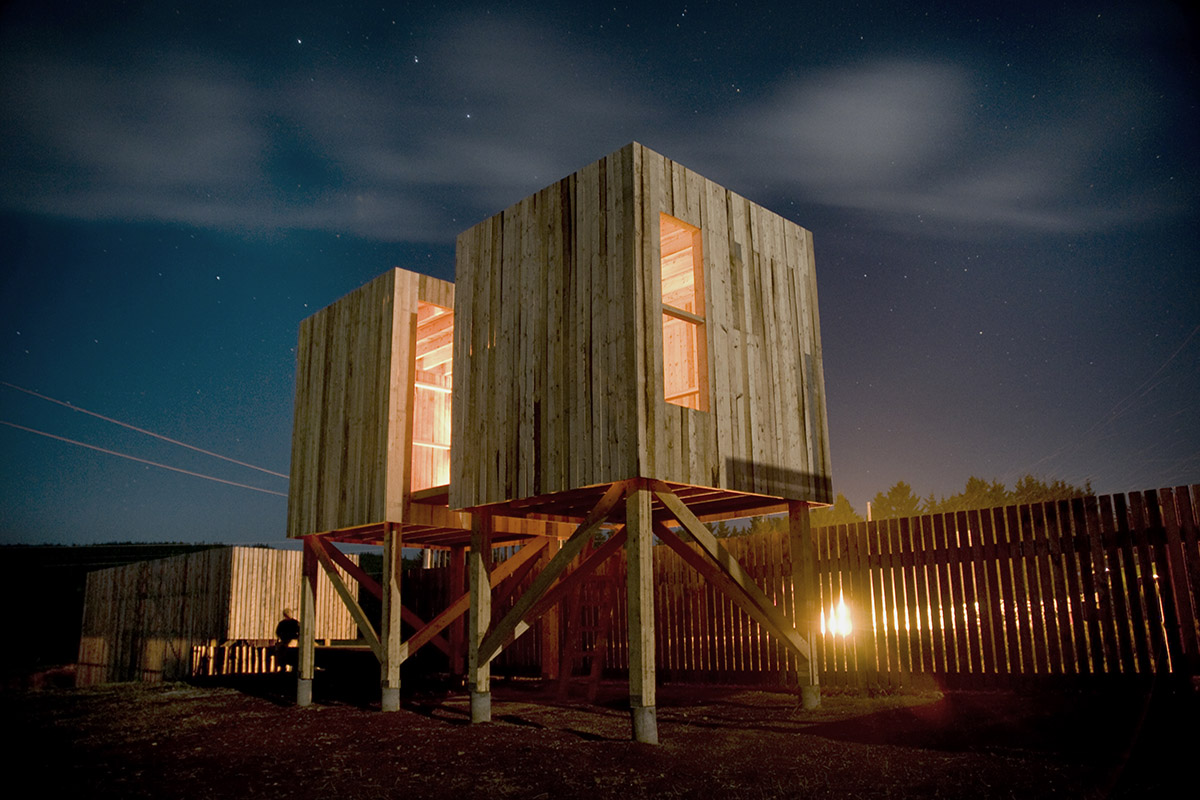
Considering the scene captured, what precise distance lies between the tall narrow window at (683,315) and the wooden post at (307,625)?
7.13 meters

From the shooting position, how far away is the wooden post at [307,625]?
13.4 m

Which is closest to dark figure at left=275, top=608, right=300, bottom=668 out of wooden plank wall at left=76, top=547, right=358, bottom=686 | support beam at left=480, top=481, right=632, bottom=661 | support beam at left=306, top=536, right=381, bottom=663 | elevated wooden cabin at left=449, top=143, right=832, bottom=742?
support beam at left=306, top=536, right=381, bottom=663

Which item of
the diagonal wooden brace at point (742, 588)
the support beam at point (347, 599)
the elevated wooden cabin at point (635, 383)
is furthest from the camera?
the support beam at point (347, 599)

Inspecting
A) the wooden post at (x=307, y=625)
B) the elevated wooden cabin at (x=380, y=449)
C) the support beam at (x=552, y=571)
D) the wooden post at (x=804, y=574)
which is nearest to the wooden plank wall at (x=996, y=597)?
the wooden post at (x=804, y=574)

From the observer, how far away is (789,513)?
11.2 m

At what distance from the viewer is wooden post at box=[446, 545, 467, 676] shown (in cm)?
1524

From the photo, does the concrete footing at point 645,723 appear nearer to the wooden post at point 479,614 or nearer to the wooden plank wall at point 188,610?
the wooden post at point 479,614

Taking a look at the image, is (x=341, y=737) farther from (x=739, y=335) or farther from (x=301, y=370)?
(x=301, y=370)

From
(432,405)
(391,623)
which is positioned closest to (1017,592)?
(391,623)

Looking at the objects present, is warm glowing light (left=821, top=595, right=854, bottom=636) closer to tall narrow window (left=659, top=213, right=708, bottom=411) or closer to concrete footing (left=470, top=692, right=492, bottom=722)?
tall narrow window (left=659, top=213, right=708, bottom=411)

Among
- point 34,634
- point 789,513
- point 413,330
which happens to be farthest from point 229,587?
point 34,634

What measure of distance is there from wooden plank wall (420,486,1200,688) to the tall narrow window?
308 cm

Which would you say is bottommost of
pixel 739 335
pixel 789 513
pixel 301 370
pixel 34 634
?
pixel 34 634

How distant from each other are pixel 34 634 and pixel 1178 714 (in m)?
40.9
